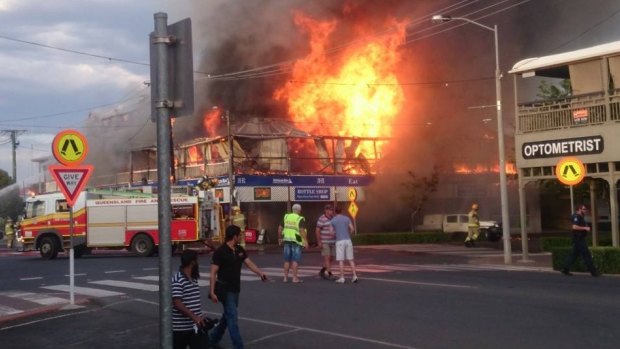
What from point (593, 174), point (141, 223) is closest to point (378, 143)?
point (141, 223)

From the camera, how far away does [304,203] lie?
3862cm

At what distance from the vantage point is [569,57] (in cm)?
1978

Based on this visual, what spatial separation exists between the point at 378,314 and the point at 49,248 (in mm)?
19724

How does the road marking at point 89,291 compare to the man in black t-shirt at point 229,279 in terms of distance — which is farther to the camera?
the road marking at point 89,291

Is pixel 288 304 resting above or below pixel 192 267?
below

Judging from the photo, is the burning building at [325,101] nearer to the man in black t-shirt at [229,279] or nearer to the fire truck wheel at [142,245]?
the fire truck wheel at [142,245]

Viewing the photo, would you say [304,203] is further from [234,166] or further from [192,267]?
[192,267]

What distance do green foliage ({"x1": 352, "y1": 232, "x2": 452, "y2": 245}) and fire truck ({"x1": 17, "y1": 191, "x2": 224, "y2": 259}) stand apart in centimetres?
913

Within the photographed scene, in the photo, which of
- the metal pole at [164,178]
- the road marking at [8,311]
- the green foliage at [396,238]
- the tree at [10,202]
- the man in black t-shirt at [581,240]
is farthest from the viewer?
the tree at [10,202]

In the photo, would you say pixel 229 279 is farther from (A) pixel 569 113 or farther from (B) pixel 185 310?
(A) pixel 569 113

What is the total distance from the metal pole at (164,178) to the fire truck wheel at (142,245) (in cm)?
2320

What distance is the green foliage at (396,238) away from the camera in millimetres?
33906

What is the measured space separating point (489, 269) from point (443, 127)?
24.3 metres

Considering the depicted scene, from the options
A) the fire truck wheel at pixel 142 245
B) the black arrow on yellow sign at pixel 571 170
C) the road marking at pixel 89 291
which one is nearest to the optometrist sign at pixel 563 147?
the black arrow on yellow sign at pixel 571 170
